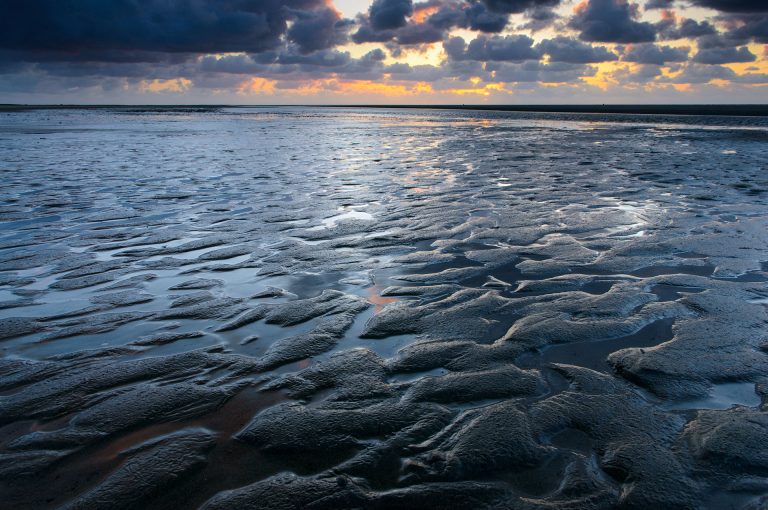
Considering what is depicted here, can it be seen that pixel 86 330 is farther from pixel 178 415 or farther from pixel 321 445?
pixel 321 445

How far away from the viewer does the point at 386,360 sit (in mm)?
4328

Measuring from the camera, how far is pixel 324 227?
9383mm

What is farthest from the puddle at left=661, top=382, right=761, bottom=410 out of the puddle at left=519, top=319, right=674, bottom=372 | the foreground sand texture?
the puddle at left=519, top=319, right=674, bottom=372

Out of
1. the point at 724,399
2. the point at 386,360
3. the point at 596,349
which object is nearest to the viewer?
the point at 724,399

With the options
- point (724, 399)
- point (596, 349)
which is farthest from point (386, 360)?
point (724, 399)

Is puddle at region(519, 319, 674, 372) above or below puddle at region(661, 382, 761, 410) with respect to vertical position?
above

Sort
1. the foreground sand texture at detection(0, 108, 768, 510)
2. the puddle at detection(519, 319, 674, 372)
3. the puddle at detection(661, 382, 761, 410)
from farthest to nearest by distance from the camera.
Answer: the puddle at detection(519, 319, 674, 372), the puddle at detection(661, 382, 761, 410), the foreground sand texture at detection(0, 108, 768, 510)

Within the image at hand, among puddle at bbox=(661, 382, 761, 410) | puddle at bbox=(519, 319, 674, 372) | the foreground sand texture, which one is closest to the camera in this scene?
the foreground sand texture

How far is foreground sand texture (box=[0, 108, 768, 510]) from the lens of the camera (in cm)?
290

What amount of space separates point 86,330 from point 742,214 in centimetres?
1106

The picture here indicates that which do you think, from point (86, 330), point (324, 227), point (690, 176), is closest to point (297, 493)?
point (86, 330)

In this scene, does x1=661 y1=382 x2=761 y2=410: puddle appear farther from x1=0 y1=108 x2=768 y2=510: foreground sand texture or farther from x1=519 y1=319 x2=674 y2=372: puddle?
A: x1=519 y1=319 x2=674 y2=372: puddle

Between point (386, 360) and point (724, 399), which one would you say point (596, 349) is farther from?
point (386, 360)

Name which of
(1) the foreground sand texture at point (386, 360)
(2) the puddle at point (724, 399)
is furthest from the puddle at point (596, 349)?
(2) the puddle at point (724, 399)
